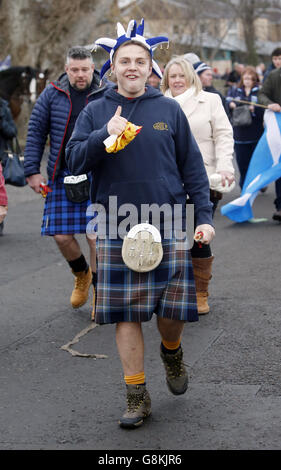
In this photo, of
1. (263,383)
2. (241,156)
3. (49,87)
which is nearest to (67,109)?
(49,87)

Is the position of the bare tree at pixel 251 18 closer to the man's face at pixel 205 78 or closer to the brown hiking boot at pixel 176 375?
the man's face at pixel 205 78

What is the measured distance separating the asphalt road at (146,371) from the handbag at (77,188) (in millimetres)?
892

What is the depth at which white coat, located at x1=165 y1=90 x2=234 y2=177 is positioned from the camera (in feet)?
21.3

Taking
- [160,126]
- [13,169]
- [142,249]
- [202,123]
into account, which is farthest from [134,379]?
[13,169]

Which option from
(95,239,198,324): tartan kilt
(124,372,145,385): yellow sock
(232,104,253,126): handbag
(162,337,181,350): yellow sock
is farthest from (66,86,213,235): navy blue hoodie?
(232,104,253,126): handbag

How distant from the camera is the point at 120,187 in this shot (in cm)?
433

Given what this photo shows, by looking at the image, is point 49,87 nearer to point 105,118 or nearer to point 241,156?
point 105,118

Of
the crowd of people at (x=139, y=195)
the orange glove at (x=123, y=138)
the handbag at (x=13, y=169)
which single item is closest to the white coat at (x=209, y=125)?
the crowd of people at (x=139, y=195)

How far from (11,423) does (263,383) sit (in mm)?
1376

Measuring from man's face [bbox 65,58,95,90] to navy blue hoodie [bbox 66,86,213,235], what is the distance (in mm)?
1948

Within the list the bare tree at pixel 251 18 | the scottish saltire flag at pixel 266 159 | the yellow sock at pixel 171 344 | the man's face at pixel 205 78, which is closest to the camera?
the yellow sock at pixel 171 344

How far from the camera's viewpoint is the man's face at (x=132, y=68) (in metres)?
4.29

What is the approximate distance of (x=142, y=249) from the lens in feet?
13.9

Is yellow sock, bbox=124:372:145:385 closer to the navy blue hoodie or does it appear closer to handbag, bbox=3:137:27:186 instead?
the navy blue hoodie
